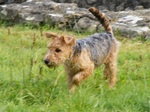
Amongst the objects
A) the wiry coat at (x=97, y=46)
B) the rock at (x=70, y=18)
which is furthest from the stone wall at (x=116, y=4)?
the wiry coat at (x=97, y=46)

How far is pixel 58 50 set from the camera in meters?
6.90

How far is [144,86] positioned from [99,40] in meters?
1.11

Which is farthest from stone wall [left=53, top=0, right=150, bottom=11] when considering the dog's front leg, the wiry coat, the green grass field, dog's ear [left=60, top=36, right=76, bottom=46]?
dog's ear [left=60, top=36, right=76, bottom=46]

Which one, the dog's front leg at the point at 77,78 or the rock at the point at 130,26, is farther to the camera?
the rock at the point at 130,26

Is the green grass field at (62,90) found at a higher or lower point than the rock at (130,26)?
higher

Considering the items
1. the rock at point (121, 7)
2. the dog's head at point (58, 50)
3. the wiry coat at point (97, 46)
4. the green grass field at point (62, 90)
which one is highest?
the dog's head at point (58, 50)

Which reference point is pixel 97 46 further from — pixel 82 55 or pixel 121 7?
pixel 121 7

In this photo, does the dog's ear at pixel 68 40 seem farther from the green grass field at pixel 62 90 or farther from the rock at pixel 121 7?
the rock at pixel 121 7

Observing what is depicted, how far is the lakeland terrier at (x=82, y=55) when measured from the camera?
689cm

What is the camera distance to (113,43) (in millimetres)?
8414

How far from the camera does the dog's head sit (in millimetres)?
6761

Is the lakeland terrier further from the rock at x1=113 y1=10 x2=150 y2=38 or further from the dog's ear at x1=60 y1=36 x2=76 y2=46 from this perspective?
the rock at x1=113 y1=10 x2=150 y2=38

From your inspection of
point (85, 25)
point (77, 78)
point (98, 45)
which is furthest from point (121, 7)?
point (77, 78)

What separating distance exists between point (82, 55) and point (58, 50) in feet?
2.04
